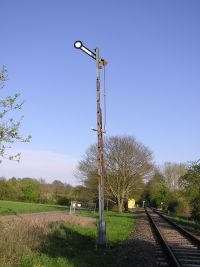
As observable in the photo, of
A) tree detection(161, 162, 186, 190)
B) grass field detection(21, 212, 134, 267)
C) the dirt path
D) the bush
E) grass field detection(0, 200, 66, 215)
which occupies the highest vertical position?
tree detection(161, 162, 186, 190)

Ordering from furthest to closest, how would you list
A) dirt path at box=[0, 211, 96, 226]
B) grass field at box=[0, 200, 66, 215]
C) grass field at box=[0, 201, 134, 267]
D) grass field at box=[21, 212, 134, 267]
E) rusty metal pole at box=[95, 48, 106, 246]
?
1. grass field at box=[0, 200, 66, 215]
2. dirt path at box=[0, 211, 96, 226]
3. rusty metal pole at box=[95, 48, 106, 246]
4. grass field at box=[21, 212, 134, 267]
5. grass field at box=[0, 201, 134, 267]

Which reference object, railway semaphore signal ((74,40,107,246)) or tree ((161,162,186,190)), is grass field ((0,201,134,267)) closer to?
railway semaphore signal ((74,40,107,246))

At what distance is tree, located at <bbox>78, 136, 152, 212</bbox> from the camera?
2488 inches

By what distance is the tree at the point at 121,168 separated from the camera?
207ft

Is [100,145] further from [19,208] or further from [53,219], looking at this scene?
[19,208]

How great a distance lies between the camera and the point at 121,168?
63.2m

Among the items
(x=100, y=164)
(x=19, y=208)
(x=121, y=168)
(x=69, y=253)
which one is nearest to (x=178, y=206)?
(x=121, y=168)

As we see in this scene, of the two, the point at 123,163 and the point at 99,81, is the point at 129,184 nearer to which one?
the point at 123,163

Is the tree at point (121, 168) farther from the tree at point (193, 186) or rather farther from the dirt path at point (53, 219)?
the dirt path at point (53, 219)

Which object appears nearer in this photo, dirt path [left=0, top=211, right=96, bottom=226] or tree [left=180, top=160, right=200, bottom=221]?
dirt path [left=0, top=211, right=96, bottom=226]

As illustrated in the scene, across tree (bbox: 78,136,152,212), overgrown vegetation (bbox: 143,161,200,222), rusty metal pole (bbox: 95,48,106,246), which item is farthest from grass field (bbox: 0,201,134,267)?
tree (bbox: 78,136,152,212)

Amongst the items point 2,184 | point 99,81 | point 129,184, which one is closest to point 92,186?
point 129,184

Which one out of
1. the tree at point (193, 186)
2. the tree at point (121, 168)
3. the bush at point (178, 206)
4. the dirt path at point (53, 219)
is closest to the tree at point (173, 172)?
the bush at point (178, 206)

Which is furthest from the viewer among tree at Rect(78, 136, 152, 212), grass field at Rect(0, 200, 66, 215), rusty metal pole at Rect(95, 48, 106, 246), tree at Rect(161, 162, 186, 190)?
tree at Rect(161, 162, 186, 190)
